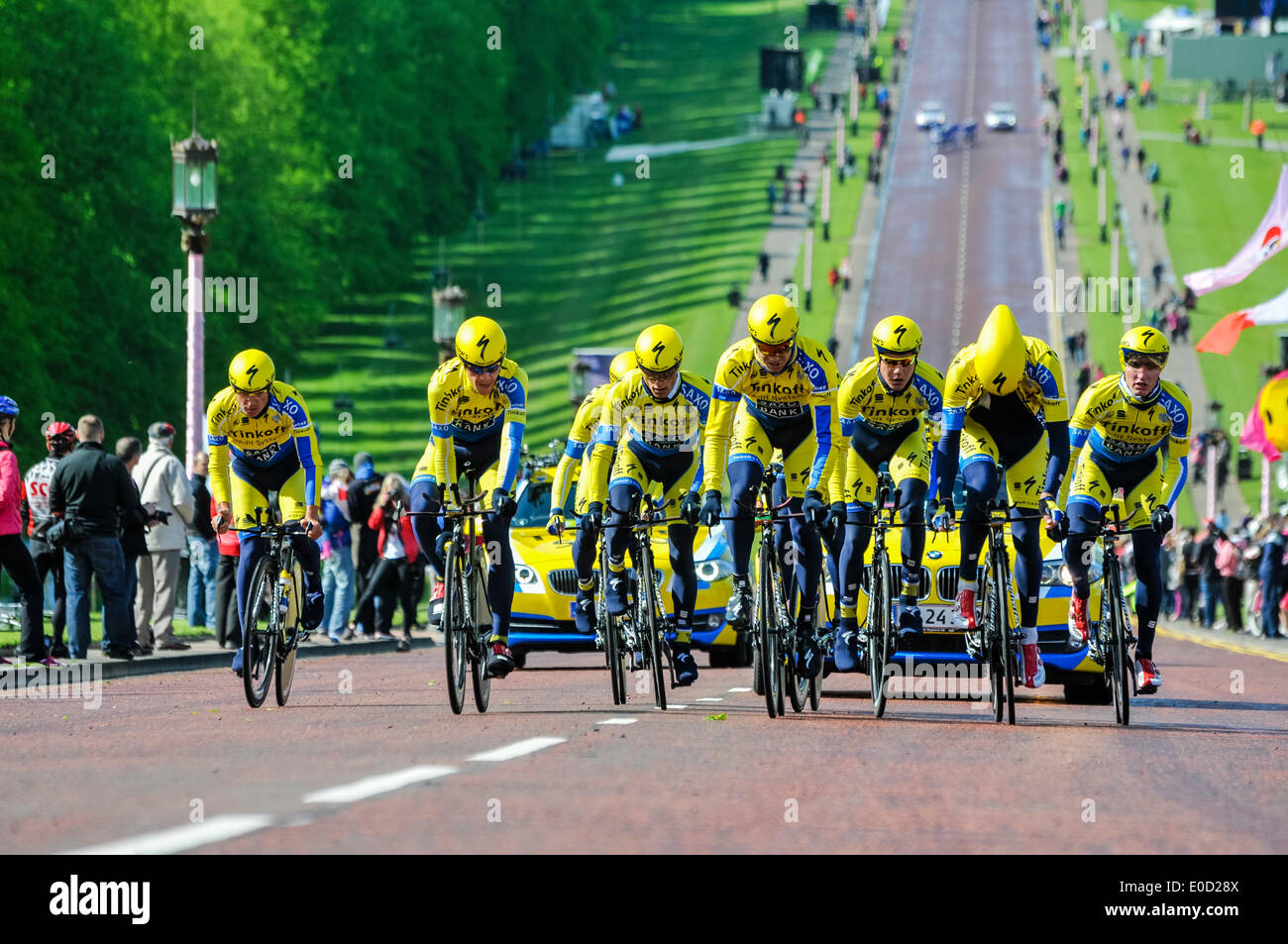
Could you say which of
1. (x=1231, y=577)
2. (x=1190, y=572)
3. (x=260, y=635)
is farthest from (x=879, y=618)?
(x=1190, y=572)

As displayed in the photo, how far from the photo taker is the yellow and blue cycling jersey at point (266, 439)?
14969mm

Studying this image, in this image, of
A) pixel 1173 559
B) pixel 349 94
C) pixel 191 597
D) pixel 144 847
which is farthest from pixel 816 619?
pixel 349 94

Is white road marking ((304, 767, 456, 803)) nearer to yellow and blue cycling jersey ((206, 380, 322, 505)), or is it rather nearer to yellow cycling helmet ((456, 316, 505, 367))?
yellow cycling helmet ((456, 316, 505, 367))

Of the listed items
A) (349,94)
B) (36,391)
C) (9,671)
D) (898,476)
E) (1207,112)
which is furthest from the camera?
(1207,112)

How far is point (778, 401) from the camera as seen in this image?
1473 cm

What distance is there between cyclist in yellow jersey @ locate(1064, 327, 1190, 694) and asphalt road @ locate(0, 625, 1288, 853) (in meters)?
1.16

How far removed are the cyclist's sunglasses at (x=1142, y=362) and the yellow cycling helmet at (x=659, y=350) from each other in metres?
2.71

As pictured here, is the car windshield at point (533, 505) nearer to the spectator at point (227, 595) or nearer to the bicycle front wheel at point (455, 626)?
the spectator at point (227, 595)

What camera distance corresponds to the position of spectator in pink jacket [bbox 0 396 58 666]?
17797 mm

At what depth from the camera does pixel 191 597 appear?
82.4 ft

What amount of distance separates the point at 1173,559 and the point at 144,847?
42.7m

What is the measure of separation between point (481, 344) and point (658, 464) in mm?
1575

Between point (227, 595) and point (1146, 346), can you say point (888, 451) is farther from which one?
point (227, 595)

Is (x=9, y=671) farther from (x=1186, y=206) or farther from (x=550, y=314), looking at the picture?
(x=1186, y=206)
